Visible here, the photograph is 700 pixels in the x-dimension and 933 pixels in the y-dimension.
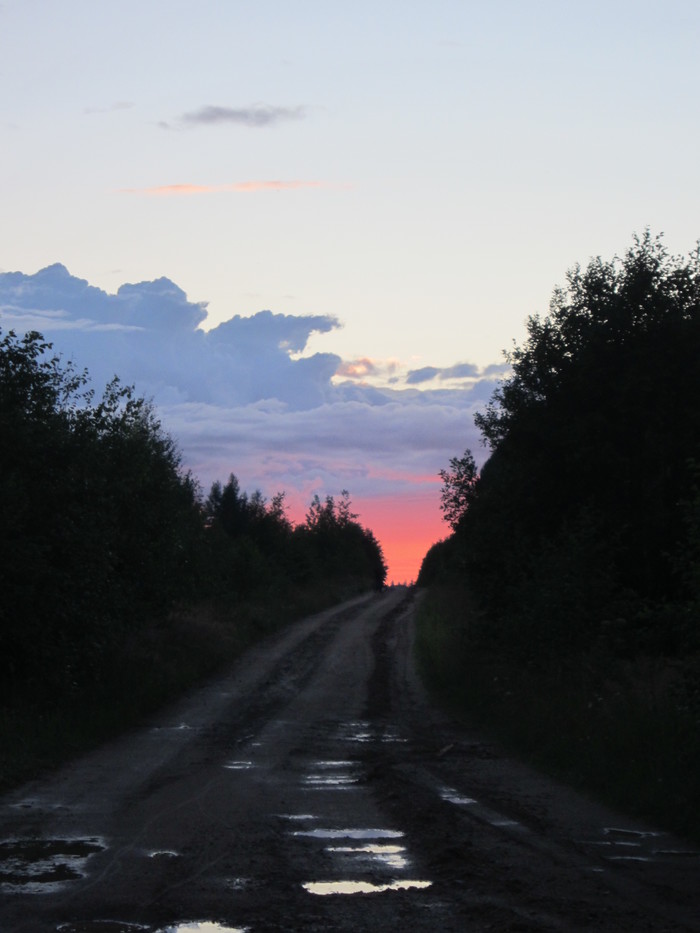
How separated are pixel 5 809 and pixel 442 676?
15842mm

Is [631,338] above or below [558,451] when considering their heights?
above

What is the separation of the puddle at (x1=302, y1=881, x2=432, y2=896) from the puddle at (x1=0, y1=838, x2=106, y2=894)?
175 cm

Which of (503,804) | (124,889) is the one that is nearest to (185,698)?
(503,804)

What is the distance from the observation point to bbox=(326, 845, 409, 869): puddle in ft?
25.9

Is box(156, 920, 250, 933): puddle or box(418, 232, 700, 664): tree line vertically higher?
box(418, 232, 700, 664): tree line

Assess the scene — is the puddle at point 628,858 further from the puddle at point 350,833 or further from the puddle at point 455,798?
the puddle at point 455,798

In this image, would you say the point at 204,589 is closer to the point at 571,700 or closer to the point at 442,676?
the point at 442,676

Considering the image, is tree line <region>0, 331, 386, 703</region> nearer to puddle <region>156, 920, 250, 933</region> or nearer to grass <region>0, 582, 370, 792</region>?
grass <region>0, 582, 370, 792</region>

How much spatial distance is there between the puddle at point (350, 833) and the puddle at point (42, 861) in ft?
5.79

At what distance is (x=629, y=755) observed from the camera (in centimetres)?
1255

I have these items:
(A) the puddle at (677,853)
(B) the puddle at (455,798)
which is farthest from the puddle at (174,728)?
(A) the puddle at (677,853)

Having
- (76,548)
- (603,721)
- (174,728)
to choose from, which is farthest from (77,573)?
(603,721)

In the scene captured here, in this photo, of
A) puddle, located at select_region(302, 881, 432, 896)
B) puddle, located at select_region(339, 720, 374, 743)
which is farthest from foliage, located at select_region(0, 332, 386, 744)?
puddle, located at select_region(302, 881, 432, 896)

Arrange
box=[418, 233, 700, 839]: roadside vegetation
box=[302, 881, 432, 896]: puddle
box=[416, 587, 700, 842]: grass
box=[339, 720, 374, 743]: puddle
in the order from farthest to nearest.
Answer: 1. box=[418, 233, 700, 839]: roadside vegetation
2. box=[339, 720, 374, 743]: puddle
3. box=[416, 587, 700, 842]: grass
4. box=[302, 881, 432, 896]: puddle
